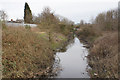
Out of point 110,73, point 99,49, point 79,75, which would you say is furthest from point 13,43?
point 99,49

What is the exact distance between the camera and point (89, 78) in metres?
6.53

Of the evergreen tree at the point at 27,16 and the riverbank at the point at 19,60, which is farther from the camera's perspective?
the evergreen tree at the point at 27,16

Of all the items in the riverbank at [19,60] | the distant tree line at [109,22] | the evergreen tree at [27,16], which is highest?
the evergreen tree at [27,16]

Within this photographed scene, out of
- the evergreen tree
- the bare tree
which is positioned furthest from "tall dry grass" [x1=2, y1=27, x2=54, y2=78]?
the evergreen tree

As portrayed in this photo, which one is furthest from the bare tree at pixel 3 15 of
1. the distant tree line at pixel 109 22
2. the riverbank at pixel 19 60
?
the distant tree line at pixel 109 22

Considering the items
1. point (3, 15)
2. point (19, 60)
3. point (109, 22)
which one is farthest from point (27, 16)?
point (19, 60)

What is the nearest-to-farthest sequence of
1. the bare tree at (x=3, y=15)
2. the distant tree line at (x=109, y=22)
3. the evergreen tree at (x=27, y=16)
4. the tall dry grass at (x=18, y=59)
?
the tall dry grass at (x=18, y=59)
the bare tree at (x=3, y=15)
the distant tree line at (x=109, y=22)
the evergreen tree at (x=27, y=16)

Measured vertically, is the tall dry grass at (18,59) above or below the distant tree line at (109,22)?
below

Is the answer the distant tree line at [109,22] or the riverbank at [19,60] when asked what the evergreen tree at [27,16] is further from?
the riverbank at [19,60]

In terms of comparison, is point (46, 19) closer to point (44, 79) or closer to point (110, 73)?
point (44, 79)

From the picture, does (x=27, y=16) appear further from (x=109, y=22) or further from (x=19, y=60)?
(x=19, y=60)

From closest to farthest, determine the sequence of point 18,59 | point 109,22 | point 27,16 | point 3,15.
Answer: point 18,59 < point 3,15 < point 109,22 < point 27,16

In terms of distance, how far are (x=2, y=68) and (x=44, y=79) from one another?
8.19 feet

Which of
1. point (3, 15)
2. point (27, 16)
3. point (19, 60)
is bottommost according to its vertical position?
point (19, 60)
